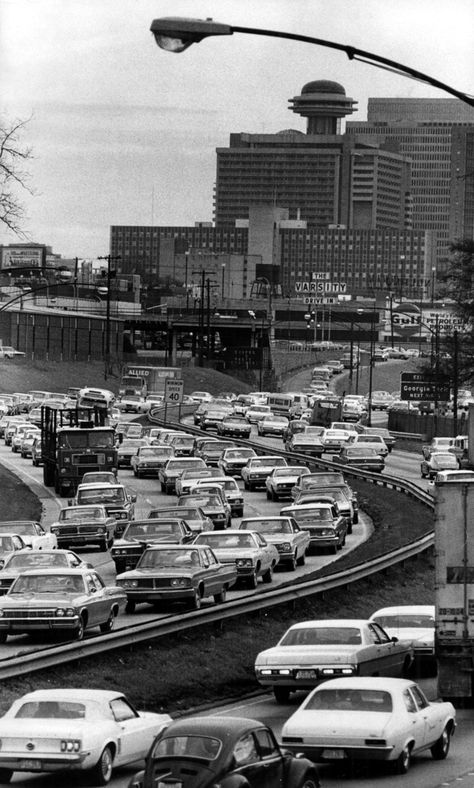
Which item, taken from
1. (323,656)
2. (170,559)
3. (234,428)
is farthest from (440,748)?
(234,428)

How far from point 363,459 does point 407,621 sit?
47024mm

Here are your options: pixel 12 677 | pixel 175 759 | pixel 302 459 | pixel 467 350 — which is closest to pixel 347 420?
pixel 467 350

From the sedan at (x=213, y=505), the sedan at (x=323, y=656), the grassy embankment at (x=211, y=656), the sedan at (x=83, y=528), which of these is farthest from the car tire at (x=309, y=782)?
the sedan at (x=213, y=505)

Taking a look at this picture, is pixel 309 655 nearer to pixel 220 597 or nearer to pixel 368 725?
pixel 368 725

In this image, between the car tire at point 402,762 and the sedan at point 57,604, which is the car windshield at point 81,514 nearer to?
the sedan at point 57,604

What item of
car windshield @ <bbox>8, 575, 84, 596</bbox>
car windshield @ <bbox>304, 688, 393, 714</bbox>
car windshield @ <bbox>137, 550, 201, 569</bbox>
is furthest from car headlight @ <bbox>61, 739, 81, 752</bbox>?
car windshield @ <bbox>137, 550, 201, 569</bbox>

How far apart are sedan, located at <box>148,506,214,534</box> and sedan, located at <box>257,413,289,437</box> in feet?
175

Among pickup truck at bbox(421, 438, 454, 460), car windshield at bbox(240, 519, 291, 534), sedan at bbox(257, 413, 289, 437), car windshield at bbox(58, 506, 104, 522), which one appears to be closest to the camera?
car windshield at bbox(240, 519, 291, 534)

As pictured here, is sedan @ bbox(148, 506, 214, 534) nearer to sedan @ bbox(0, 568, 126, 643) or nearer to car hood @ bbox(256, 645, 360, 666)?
sedan @ bbox(0, 568, 126, 643)

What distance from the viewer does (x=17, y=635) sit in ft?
104

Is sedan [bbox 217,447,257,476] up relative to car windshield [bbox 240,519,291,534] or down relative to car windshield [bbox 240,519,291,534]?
down

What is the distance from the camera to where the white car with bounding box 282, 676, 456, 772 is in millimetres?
21016

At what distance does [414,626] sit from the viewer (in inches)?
1239

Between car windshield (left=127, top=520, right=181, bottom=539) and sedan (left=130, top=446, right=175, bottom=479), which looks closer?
car windshield (left=127, top=520, right=181, bottom=539)
